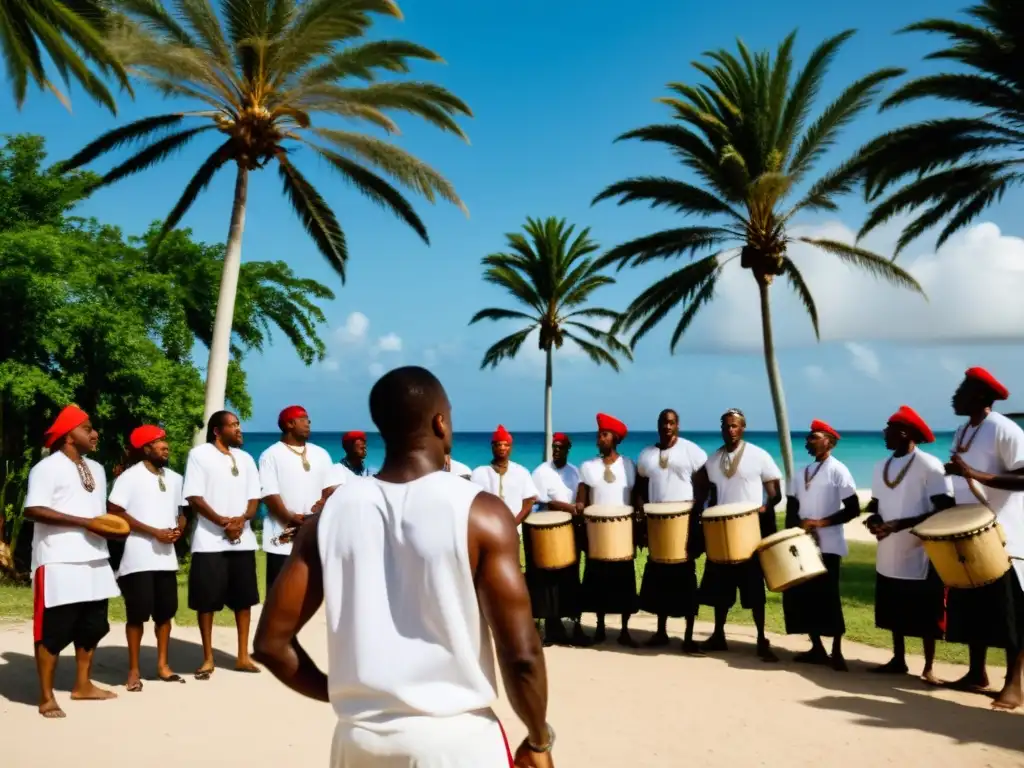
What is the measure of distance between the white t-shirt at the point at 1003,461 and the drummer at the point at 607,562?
3.33 m

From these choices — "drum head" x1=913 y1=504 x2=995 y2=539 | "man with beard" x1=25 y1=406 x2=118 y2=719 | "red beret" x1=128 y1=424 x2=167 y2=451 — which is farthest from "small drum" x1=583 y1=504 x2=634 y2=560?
"man with beard" x1=25 y1=406 x2=118 y2=719

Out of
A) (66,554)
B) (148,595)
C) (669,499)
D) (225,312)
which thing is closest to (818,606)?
(669,499)

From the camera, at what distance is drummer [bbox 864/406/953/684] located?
757cm

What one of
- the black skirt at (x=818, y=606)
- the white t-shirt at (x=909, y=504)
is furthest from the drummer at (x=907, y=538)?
the black skirt at (x=818, y=606)

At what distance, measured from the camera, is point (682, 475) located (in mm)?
9148

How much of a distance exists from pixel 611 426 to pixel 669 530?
1.35 m

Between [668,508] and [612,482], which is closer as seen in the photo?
[668,508]

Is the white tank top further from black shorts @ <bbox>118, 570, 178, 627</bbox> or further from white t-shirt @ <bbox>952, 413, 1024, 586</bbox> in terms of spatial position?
white t-shirt @ <bbox>952, 413, 1024, 586</bbox>

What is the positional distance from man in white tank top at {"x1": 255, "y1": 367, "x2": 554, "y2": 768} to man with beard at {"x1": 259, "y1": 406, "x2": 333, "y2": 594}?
5.68 meters

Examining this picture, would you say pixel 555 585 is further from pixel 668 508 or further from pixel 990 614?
pixel 990 614

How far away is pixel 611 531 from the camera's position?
29.2 ft

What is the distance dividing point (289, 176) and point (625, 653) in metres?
11.3

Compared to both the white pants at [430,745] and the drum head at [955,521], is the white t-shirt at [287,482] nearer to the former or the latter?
the drum head at [955,521]

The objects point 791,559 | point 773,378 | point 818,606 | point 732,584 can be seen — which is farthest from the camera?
point 773,378
